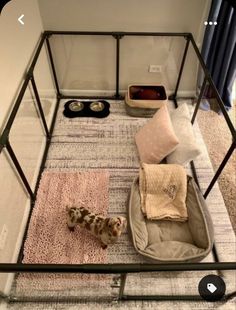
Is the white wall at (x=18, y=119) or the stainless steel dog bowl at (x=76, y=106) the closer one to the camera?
the white wall at (x=18, y=119)

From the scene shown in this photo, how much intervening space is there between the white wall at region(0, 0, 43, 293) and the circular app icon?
1003mm

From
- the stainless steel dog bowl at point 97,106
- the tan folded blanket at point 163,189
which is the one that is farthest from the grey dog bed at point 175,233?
the stainless steel dog bowl at point 97,106

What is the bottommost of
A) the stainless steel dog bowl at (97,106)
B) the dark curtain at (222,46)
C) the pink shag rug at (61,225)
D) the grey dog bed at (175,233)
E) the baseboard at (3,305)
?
the baseboard at (3,305)

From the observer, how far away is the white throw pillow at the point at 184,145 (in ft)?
5.54

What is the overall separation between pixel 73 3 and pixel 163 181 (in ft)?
4.63

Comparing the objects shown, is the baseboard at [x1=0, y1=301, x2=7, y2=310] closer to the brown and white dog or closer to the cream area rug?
the cream area rug

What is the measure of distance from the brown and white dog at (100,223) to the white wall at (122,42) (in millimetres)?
1324

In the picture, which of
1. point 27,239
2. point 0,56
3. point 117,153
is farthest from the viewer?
point 117,153

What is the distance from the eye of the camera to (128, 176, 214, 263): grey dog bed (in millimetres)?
1361

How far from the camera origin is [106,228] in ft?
4.46

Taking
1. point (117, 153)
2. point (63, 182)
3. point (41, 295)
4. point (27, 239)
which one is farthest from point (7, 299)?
point (117, 153)

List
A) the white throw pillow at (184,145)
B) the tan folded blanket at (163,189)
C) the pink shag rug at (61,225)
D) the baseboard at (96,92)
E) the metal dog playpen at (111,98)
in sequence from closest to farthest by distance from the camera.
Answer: the metal dog playpen at (111,98) → the pink shag rug at (61,225) → the tan folded blanket at (163,189) → the white throw pillow at (184,145) → the baseboard at (96,92)

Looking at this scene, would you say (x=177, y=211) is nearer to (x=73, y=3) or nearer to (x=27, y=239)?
(x=27, y=239)

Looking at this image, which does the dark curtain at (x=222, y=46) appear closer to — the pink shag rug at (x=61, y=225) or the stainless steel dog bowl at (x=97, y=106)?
the stainless steel dog bowl at (x=97, y=106)
